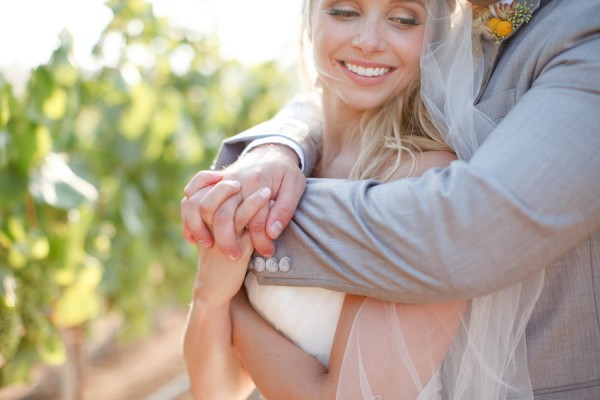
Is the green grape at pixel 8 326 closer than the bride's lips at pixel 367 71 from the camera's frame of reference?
No

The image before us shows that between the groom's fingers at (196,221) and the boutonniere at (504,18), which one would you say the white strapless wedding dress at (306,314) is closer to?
the groom's fingers at (196,221)

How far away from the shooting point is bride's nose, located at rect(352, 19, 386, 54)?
1.85 meters

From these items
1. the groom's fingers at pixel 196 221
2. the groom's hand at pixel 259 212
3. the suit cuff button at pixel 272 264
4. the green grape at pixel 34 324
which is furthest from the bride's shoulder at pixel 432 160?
the green grape at pixel 34 324

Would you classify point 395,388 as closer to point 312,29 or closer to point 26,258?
point 312,29

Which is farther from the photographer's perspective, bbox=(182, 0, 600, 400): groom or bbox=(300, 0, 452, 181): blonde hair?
bbox=(300, 0, 452, 181): blonde hair

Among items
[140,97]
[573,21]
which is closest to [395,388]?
[573,21]

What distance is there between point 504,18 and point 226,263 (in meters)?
0.83

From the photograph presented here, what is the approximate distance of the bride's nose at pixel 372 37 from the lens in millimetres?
1854

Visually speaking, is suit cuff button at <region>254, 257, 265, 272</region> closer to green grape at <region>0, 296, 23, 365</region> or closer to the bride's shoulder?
the bride's shoulder

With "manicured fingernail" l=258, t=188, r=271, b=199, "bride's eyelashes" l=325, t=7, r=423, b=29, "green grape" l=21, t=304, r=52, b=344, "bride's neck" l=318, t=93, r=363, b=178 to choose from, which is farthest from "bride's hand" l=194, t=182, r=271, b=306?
"green grape" l=21, t=304, r=52, b=344

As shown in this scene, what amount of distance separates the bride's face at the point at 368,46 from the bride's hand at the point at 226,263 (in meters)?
0.46

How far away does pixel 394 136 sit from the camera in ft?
5.97

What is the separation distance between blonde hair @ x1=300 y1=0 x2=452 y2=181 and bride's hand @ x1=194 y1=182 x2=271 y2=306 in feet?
1.00

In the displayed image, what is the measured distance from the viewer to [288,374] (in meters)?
1.72
